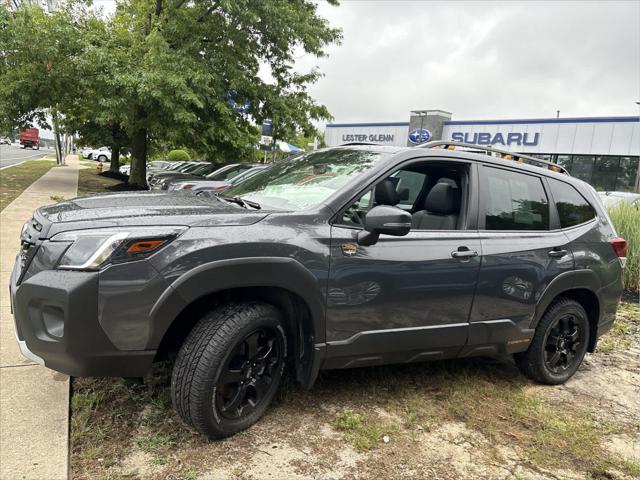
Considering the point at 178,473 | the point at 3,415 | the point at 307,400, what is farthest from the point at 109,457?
the point at 307,400

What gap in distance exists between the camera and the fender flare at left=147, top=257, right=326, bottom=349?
2.49 metres

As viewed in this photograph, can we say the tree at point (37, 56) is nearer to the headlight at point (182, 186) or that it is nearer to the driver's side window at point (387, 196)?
the headlight at point (182, 186)

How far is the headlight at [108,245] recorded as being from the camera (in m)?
2.41

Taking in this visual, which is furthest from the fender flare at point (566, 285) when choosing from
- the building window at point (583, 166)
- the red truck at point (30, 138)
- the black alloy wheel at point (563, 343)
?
the red truck at point (30, 138)

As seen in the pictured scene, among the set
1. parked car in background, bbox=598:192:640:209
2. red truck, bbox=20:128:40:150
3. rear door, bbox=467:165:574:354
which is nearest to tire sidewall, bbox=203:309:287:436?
rear door, bbox=467:165:574:354

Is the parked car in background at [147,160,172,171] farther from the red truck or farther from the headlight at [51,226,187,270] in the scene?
the red truck

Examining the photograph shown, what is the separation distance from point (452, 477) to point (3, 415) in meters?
2.54

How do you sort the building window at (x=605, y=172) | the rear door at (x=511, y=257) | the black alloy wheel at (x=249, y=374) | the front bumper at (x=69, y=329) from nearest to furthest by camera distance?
the front bumper at (x=69, y=329)
the black alloy wheel at (x=249, y=374)
the rear door at (x=511, y=257)
the building window at (x=605, y=172)

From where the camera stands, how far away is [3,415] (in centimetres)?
293

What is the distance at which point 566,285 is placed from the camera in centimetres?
392

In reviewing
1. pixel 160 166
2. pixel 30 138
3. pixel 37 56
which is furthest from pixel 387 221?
pixel 30 138

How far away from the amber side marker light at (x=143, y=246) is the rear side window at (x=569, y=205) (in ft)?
10.2

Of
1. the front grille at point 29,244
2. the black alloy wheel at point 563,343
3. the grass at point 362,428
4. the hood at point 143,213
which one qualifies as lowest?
the grass at point 362,428

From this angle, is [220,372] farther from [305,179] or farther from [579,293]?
[579,293]
